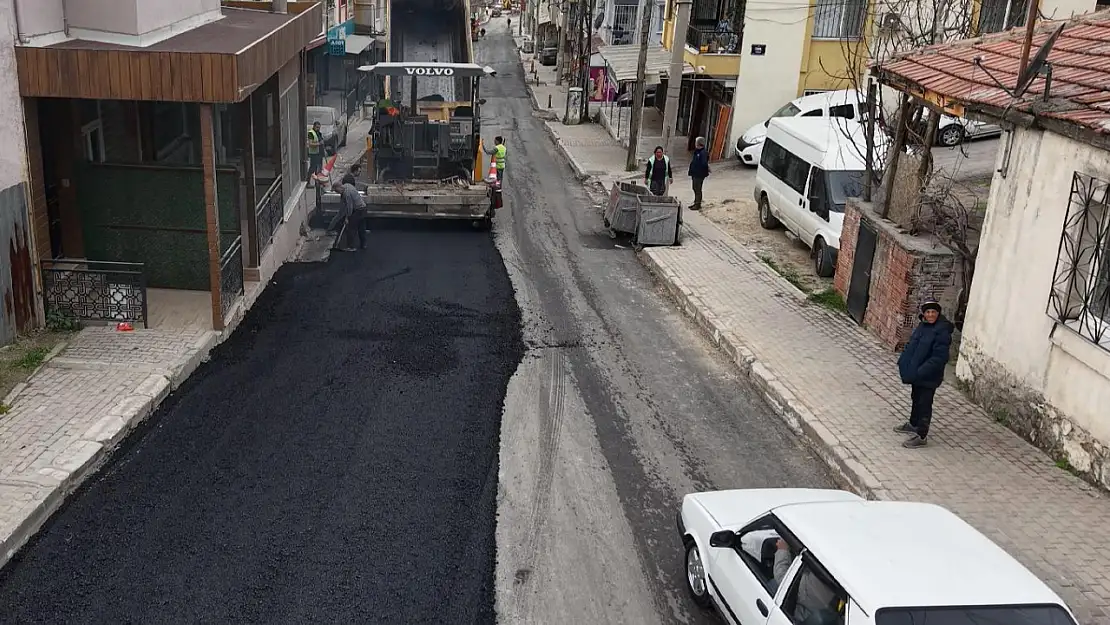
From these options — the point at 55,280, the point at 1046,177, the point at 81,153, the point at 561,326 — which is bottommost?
the point at 561,326

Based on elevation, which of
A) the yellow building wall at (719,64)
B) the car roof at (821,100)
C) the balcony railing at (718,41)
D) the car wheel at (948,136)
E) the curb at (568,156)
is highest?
the balcony railing at (718,41)

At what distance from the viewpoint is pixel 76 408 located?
32.2 feet

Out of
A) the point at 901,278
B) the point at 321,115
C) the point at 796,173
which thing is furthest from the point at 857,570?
the point at 321,115

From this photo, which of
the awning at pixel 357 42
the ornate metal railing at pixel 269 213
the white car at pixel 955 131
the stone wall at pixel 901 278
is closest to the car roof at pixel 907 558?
the stone wall at pixel 901 278

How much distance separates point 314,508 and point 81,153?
7531 millimetres

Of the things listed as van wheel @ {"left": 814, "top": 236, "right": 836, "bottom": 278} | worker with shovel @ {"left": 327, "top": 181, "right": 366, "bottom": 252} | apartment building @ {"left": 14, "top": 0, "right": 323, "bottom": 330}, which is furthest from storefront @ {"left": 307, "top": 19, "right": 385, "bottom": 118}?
van wheel @ {"left": 814, "top": 236, "right": 836, "bottom": 278}

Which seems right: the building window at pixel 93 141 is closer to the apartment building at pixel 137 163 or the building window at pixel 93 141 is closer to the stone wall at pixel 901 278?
the apartment building at pixel 137 163

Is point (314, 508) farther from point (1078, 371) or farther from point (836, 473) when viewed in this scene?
point (1078, 371)

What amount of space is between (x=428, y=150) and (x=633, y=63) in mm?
13056

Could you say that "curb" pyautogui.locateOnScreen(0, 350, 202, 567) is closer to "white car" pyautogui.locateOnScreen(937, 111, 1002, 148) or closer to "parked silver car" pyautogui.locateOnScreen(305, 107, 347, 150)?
"parked silver car" pyautogui.locateOnScreen(305, 107, 347, 150)

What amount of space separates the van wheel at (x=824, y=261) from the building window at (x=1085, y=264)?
6.65 metres

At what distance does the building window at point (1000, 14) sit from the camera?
1013 inches

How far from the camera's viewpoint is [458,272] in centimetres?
1617

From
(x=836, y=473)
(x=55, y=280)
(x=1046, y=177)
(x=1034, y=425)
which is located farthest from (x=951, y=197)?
(x=55, y=280)
